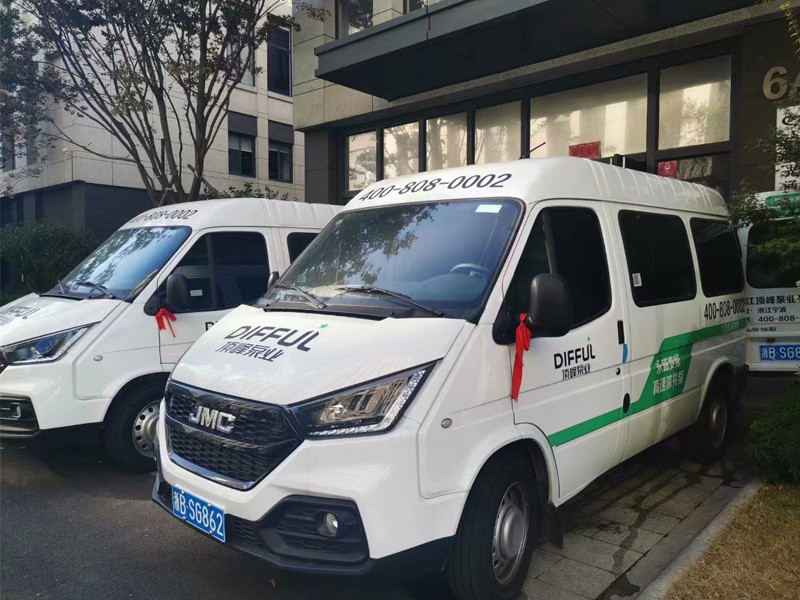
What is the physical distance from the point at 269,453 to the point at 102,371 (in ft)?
9.45

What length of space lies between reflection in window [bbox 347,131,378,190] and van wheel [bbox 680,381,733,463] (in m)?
8.78

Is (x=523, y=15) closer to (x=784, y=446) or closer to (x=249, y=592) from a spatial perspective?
(x=784, y=446)

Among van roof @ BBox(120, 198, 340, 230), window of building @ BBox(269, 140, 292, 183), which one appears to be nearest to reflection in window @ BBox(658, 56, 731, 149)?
van roof @ BBox(120, 198, 340, 230)

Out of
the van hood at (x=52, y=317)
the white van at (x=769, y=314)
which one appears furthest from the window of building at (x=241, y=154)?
the white van at (x=769, y=314)

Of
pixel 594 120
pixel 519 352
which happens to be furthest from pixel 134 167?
pixel 519 352

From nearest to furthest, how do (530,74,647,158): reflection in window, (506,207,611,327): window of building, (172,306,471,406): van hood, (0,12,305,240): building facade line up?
(172,306,471,406): van hood → (506,207,611,327): window of building → (530,74,647,158): reflection in window → (0,12,305,240): building facade

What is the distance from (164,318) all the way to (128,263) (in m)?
0.71

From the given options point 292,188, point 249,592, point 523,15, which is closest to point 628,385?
point 249,592

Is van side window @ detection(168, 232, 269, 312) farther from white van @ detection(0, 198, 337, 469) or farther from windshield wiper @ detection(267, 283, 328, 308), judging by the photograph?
windshield wiper @ detection(267, 283, 328, 308)

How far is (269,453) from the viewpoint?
2764mm

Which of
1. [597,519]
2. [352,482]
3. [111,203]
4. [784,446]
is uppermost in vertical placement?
[111,203]

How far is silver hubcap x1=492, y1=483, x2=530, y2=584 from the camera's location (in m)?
3.14

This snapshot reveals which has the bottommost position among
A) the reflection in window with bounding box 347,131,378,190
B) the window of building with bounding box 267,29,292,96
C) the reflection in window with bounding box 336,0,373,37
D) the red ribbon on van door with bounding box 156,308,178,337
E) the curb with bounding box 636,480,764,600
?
the curb with bounding box 636,480,764,600

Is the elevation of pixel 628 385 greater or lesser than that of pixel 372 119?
lesser
